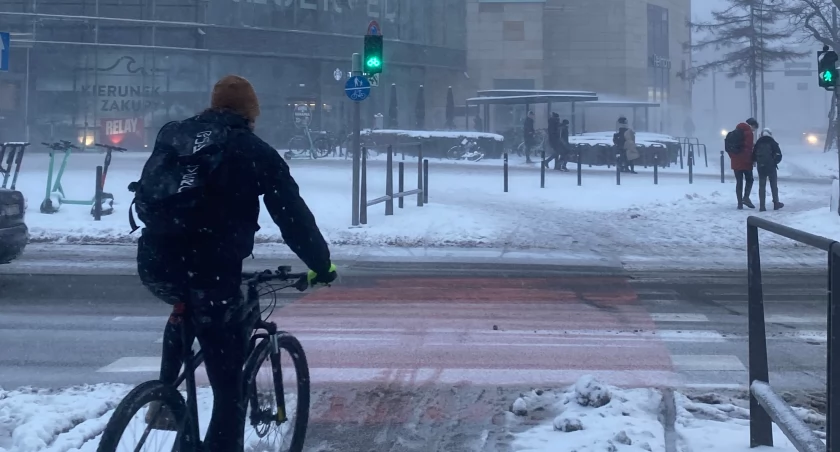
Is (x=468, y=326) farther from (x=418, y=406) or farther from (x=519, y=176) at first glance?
(x=519, y=176)

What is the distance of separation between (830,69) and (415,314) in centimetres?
1060

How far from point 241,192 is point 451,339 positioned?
4.41 m

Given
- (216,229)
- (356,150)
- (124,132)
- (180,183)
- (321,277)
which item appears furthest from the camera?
(124,132)

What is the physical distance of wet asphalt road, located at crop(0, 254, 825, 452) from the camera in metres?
5.52

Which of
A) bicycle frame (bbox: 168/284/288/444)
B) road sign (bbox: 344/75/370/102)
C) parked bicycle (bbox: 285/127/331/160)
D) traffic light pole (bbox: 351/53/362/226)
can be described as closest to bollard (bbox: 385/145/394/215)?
traffic light pole (bbox: 351/53/362/226)

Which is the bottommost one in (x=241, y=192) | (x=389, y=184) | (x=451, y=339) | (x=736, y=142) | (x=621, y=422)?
(x=621, y=422)

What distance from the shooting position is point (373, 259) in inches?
518

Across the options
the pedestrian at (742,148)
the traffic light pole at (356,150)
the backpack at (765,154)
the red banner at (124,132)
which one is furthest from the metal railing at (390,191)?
the red banner at (124,132)

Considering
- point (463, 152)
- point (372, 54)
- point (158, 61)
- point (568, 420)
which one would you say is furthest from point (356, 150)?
point (158, 61)

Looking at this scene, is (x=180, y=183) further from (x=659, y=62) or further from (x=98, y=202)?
(x=659, y=62)

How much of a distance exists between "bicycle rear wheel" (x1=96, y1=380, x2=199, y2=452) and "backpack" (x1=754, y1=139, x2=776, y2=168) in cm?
1677

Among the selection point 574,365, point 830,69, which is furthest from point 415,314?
point 830,69

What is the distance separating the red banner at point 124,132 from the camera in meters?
37.2

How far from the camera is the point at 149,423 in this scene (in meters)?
3.51
